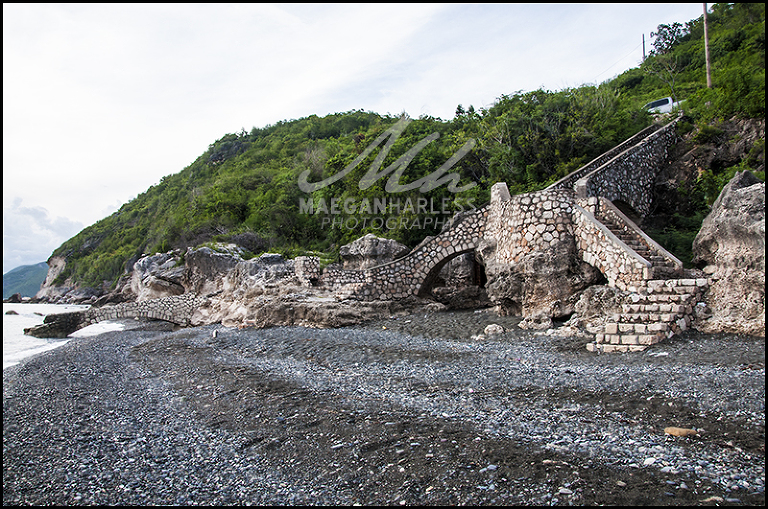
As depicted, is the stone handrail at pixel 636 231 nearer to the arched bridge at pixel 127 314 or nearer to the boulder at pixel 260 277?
the boulder at pixel 260 277

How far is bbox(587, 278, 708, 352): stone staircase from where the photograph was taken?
27.5 ft

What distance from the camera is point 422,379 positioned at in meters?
7.59

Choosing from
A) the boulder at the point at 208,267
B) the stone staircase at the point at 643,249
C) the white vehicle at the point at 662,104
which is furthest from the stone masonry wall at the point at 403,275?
the white vehicle at the point at 662,104

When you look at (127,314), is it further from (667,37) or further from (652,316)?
(667,37)

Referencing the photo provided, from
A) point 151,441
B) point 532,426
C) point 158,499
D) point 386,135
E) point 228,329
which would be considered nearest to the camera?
point 158,499

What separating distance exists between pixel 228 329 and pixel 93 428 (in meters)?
10.5

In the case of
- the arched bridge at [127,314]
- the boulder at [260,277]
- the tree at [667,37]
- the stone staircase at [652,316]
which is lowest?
the arched bridge at [127,314]

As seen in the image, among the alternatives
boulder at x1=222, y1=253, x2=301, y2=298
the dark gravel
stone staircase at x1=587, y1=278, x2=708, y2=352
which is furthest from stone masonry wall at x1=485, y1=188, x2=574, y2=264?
boulder at x1=222, y1=253, x2=301, y2=298

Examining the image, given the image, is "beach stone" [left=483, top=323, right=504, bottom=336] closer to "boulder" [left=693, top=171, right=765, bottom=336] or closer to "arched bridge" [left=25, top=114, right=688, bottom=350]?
"arched bridge" [left=25, top=114, right=688, bottom=350]

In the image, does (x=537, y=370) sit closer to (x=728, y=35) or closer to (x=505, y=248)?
(x=505, y=248)

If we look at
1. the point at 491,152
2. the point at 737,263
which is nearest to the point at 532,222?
the point at 737,263

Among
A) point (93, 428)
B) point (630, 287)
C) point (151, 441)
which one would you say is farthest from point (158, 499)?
point (630, 287)

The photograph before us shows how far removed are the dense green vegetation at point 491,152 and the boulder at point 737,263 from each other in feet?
16.2

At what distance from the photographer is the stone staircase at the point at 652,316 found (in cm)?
838
